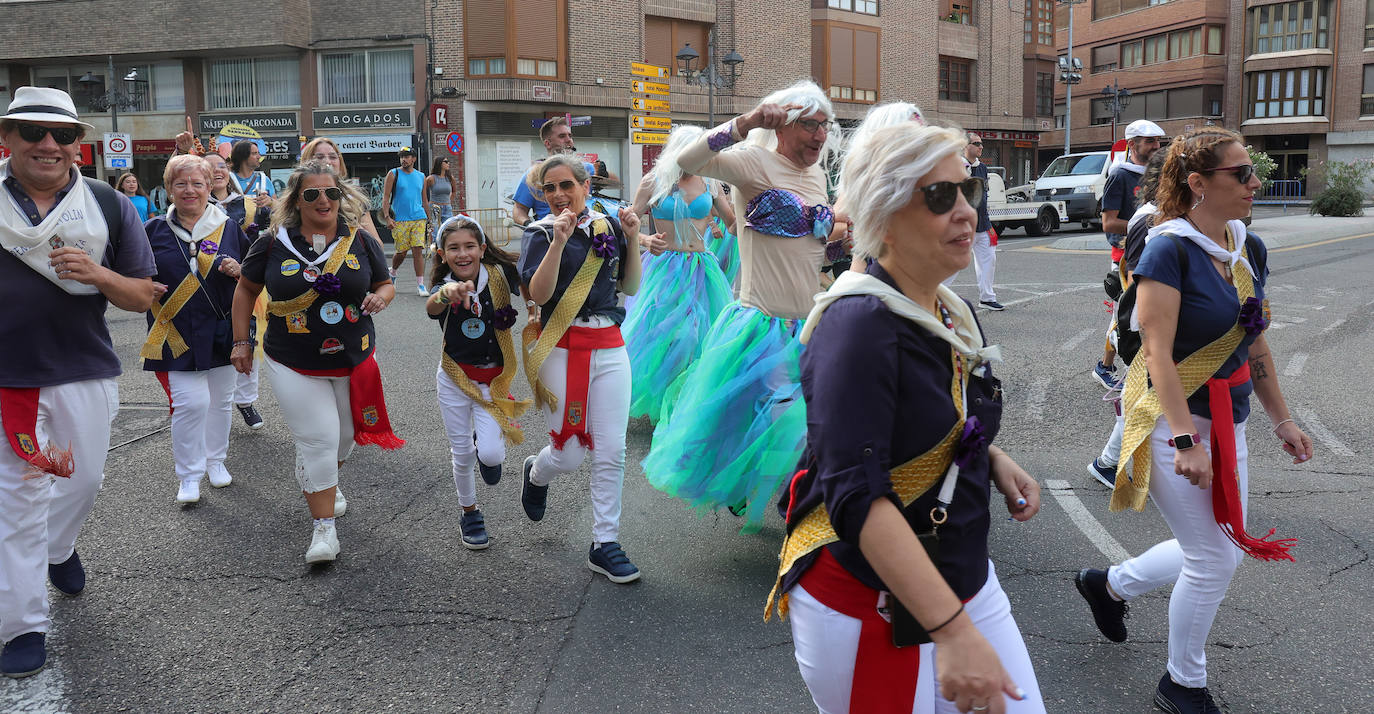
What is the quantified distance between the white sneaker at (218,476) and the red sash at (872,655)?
4.97 metres

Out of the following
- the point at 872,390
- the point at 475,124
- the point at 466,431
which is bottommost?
the point at 466,431

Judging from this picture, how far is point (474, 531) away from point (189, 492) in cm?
185

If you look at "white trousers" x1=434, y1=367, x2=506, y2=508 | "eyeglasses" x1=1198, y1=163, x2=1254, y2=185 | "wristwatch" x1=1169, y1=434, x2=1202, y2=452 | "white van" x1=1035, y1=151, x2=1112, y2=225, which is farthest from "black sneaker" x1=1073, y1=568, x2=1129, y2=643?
"white van" x1=1035, y1=151, x2=1112, y2=225

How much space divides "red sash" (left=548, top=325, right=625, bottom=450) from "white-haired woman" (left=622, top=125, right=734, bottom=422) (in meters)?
1.45

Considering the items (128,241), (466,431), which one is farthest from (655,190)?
(128,241)

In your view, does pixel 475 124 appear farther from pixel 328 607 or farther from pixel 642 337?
pixel 328 607

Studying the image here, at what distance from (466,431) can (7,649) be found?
80.8 inches

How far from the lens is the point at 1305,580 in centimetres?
442

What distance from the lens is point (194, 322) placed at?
5867 millimetres

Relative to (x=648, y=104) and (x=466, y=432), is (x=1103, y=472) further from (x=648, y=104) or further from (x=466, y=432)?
(x=648, y=104)

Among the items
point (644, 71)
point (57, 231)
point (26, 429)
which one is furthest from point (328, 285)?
point (644, 71)

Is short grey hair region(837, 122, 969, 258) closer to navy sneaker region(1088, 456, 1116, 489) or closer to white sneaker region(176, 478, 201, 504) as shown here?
navy sneaker region(1088, 456, 1116, 489)

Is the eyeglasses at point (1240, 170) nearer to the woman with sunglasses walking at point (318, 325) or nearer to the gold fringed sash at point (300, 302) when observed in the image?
the woman with sunglasses walking at point (318, 325)

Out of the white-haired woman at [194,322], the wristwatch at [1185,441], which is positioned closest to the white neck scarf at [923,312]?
the wristwatch at [1185,441]
